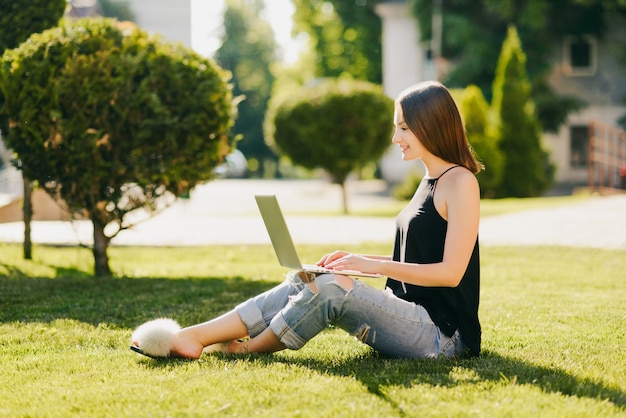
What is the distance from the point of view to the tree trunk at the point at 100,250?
29.1 ft

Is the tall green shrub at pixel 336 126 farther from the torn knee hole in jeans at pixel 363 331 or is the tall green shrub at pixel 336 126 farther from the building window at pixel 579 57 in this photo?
the torn knee hole in jeans at pixel 363 331

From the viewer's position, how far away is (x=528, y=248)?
11078 millimetres

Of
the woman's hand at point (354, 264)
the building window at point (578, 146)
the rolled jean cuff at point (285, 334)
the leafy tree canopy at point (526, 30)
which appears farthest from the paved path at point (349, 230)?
the building window at point (578, 146)

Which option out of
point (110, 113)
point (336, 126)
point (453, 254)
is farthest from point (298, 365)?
point (336, 126)

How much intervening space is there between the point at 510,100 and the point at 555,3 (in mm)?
9635

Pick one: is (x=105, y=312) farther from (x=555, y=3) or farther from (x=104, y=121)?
(x=555, y=3)

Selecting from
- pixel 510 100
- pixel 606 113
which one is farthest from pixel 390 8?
pixel 510 100

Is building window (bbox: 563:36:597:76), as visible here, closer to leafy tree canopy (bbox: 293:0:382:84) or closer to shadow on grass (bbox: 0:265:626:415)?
leafy tree canopy (bbox: 293:0:382:84)

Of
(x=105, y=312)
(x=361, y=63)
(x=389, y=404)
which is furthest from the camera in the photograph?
(x=361, y=63)

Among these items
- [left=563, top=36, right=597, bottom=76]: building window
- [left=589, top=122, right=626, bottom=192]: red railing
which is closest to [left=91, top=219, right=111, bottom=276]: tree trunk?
[left=589, top=122, right=626, bottom=192]: red railing

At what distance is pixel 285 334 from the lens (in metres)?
4.33

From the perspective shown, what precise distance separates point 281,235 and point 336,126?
16701 mm

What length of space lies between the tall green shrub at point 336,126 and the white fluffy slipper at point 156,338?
16310 millimetres

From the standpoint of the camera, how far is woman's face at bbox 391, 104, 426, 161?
4.33 m
